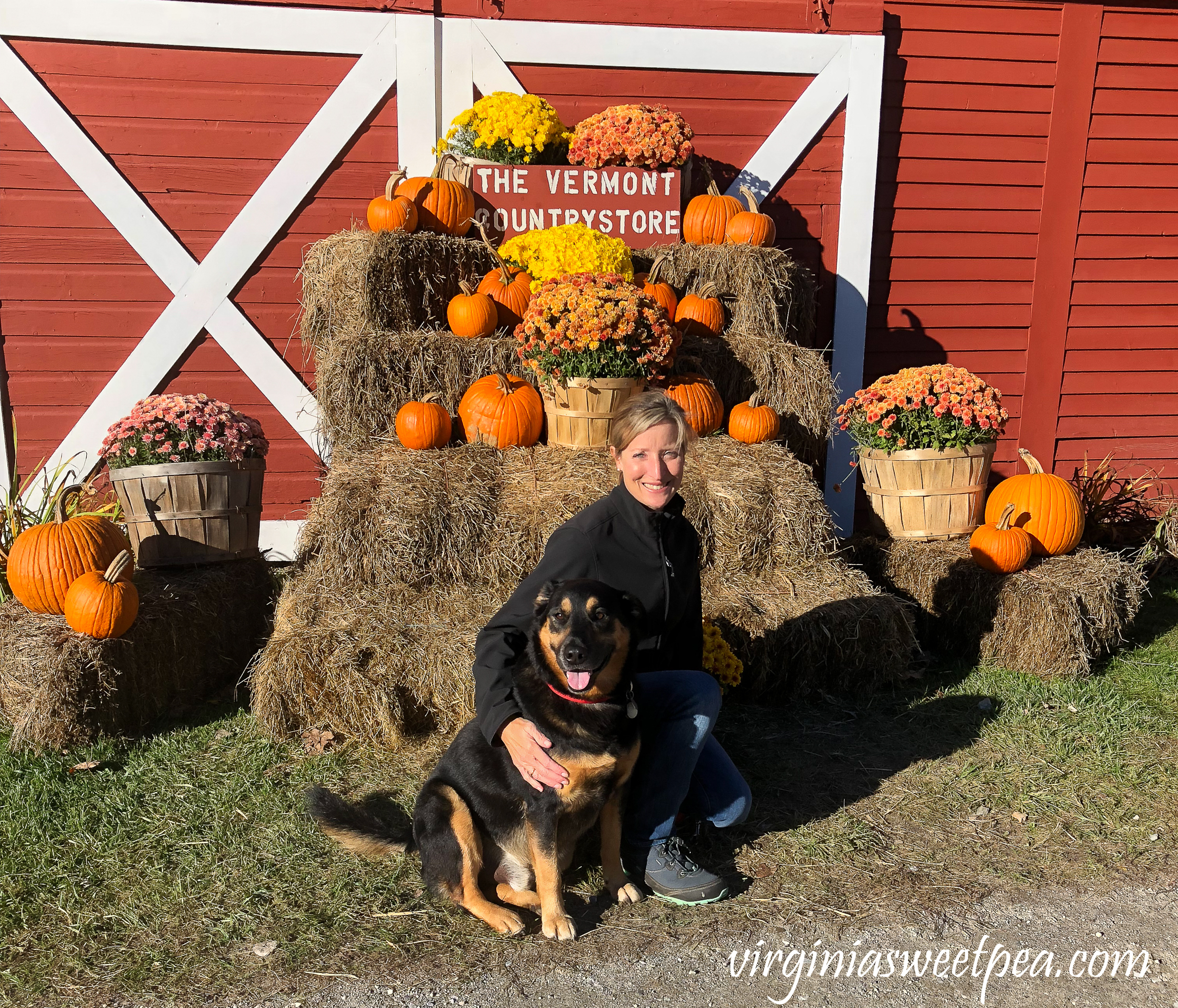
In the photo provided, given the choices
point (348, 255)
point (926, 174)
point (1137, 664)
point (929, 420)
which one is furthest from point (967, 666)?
point (348, 255)

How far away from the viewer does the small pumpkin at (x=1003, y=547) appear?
15.4 feet

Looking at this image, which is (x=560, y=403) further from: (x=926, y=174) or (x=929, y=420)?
(x=926, y=174)

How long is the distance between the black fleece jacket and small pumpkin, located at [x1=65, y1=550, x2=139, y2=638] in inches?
78.0

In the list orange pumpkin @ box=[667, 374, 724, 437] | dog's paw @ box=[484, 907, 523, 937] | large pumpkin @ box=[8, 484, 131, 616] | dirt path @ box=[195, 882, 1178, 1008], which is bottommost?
dirt path @ box=[195, 882, 1178, 1008]

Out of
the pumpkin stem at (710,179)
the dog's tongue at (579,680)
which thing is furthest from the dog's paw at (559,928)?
the pumpkin stem at (710,179)

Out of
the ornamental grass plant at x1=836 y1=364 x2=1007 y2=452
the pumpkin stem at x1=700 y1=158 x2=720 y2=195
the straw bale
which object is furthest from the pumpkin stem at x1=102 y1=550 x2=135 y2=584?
the pumpkin stem at x1=700 y1=158 x2=720 y2=195

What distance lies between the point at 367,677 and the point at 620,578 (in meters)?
1.51

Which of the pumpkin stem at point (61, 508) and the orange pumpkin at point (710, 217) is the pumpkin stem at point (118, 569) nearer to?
the pumpkin stem at point (61, 508)

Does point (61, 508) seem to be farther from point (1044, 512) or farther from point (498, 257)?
point (1044, 512)

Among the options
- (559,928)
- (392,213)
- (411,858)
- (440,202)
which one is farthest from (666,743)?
(440,202)

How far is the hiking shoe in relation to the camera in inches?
110

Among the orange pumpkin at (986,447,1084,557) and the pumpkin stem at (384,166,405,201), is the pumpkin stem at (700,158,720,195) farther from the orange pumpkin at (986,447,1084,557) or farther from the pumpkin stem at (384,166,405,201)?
the orange pumpkin at (986,447,1084,557)

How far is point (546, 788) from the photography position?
8.14 ft

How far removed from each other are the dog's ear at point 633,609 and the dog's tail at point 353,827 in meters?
1.08
